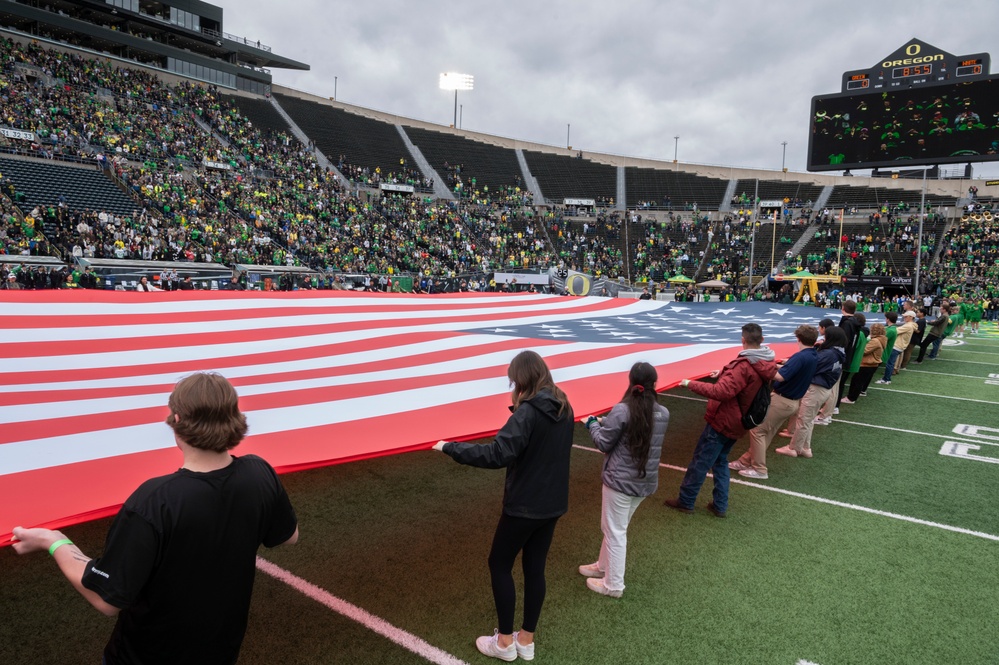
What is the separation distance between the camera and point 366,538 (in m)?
4.41

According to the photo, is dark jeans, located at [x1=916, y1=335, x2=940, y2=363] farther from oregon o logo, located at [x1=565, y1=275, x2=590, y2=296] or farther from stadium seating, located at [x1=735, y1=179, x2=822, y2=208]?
stadium seating, located at [x1=735, y1=179, x2=822, y2=208]

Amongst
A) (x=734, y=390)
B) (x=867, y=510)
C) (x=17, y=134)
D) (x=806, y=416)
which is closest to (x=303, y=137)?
(x=17, y=134)

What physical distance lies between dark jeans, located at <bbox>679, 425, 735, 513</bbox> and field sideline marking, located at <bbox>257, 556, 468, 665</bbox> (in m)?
A: 2.49

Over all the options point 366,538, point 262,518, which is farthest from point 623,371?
point 262,518

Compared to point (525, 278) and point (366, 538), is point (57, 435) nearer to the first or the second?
point (366, 538)

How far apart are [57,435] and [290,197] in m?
29.7

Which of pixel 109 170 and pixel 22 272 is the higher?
pixel 109 170

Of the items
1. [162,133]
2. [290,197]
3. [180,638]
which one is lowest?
[180,638]

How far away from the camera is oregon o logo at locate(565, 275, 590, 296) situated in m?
24.6

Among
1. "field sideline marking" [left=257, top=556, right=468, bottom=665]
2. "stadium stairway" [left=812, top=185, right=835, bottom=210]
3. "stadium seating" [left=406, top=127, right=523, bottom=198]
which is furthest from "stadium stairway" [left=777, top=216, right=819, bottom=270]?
"field sideline marking" [left=257, top=556, right=468, bottom=665]

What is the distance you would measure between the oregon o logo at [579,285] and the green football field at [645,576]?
60.7 ft

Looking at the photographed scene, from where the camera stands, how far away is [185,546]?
63.6 inches

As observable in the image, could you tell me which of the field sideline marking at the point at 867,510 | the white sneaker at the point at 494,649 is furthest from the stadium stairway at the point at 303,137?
the white sneaker at the point at 494,649

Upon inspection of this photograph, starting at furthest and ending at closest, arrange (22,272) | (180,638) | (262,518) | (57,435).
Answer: (22,272) < (57,435) < (262,518) < (180,638)
